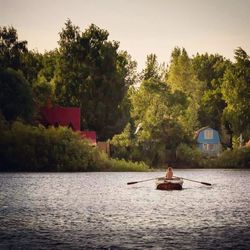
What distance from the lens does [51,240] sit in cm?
4212

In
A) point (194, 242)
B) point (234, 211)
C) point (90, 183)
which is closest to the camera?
point (194, 242)

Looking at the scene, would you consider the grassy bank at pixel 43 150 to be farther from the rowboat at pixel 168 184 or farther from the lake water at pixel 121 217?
the rowboat at pixel 168 184

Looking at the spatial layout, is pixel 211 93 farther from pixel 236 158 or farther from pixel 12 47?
pixel 12 47

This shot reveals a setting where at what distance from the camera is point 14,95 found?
392ft

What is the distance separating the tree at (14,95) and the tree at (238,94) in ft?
178

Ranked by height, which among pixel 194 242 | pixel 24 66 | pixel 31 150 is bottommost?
pixel 194 242

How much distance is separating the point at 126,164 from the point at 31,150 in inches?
953

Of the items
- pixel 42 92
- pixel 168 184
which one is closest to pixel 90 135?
pixel 42 92

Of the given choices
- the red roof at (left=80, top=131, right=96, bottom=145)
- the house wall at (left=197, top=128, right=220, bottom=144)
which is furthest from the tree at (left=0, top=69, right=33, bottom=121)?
the house wall at (left=197, top=128, right=220, bottom=144)

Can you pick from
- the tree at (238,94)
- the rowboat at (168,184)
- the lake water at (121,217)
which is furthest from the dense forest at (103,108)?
the rowboat at (168,184)

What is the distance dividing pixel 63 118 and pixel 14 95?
1592cm

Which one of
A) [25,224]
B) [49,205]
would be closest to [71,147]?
[49,205]

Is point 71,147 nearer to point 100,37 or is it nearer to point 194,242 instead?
point 100,37

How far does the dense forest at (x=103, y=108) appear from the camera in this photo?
391 feet
